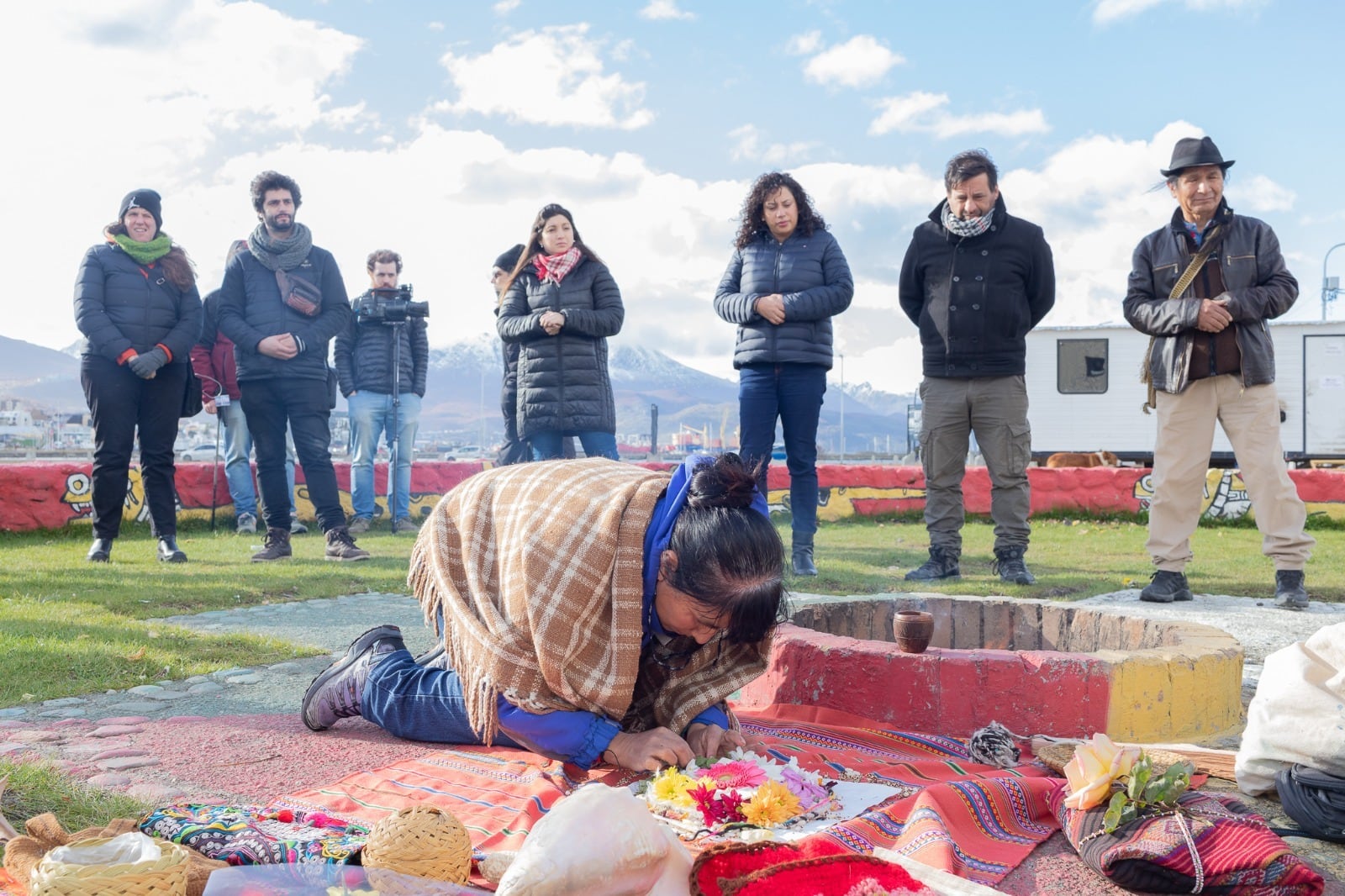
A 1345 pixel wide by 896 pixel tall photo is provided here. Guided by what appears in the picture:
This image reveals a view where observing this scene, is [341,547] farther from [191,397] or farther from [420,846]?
[420,846]

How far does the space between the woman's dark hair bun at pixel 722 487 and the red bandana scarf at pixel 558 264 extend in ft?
13.6

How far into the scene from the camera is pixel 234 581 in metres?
6.09

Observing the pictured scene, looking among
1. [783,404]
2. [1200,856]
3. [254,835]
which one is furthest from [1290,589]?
[254,835]

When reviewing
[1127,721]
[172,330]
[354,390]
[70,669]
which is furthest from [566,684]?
[354,390]

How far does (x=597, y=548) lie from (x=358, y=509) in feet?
26.4

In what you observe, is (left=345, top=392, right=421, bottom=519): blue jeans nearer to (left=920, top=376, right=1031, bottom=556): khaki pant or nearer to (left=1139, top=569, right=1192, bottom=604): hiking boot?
(left=920, top=376, right=1031, bottom=556): khaki pant

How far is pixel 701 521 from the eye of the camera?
248 cm

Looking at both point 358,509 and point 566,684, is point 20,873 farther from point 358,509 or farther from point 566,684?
point 358,509

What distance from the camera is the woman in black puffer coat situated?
21.4 feet

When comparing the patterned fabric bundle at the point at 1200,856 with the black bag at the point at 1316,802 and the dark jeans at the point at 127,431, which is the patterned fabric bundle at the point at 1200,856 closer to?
the black bag at the point at 1316,802

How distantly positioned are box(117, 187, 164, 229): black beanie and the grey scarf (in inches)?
198

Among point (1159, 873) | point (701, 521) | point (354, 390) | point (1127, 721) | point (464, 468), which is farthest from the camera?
point (464, 468)

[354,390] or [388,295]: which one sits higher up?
[388,295]

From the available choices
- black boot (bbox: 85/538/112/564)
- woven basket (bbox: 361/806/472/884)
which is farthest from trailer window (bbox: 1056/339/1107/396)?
woven basket (bbox: 361/806/472/884)
